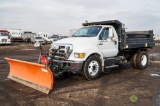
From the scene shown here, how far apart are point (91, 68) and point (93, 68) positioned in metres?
0.13

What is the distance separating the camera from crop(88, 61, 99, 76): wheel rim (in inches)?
317

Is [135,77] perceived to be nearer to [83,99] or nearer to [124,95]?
[124,95]

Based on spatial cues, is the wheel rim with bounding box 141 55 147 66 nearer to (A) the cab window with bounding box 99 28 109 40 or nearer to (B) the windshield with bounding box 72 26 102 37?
(A) the cab window with bounding box 99 28 109 40

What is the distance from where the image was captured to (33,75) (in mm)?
7090

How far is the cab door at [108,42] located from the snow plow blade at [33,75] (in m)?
3.05

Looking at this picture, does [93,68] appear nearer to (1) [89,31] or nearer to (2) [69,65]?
(2) [69,65]

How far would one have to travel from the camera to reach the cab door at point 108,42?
8898 mm

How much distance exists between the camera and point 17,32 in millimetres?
44594

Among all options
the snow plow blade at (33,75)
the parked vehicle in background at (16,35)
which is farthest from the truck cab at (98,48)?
the parked vehicle in background at (16,35)

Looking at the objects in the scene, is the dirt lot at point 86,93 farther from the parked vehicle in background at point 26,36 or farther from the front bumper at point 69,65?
the parked vehicle in background at point 26,36

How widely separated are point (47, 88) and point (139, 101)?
2704 millimetres

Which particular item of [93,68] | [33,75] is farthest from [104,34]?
[33,75]

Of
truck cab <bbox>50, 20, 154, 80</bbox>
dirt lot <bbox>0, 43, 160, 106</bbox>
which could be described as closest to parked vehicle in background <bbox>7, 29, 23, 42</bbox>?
truck cab <bbox>50, 20, 154, 80</bbox>

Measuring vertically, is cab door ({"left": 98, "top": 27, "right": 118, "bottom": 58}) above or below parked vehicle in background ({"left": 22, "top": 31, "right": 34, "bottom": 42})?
below
